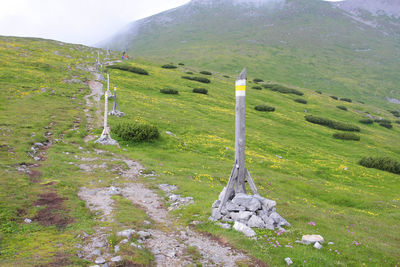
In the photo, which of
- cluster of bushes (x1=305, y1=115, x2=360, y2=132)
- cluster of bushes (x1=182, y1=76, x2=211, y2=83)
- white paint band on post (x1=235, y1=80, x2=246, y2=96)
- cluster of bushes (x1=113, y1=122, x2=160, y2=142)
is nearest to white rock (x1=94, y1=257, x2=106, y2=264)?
white paint band on post (x1=235, y1=80, x2=246, y2=96)

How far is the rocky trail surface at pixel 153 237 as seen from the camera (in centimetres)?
798

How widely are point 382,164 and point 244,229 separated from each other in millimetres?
29196

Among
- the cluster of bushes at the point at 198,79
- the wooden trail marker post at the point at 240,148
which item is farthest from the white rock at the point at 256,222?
the cluster of bushes at the point at 198,79

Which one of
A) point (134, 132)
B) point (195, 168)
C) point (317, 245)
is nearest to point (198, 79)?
point (134, 132)

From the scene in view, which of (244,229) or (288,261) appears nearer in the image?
(288,261)

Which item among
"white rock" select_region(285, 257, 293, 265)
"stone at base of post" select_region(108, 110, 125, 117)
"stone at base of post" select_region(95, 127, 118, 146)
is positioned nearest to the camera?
"white rock" select_region(285, 257, 293, 265)

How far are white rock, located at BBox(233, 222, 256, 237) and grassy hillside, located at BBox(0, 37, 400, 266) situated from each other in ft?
0.84

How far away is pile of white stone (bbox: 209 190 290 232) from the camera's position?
1023 centimetres

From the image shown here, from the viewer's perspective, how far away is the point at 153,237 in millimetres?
9305

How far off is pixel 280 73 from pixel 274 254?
122 meters

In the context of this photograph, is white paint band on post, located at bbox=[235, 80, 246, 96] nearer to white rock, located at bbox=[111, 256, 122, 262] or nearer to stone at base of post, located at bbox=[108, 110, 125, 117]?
white rock, located at bbox=[111, 256, 122, 262]

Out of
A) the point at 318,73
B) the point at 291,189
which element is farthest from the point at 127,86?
the point at 318,73

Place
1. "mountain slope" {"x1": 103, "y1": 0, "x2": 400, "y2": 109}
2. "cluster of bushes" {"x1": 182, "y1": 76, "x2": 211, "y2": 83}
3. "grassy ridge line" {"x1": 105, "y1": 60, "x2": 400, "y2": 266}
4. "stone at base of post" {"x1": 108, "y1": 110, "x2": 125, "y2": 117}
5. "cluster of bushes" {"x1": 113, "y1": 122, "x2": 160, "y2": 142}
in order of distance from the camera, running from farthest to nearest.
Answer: "mountain slope" {"x1": 103, "y1": 0, "x2": 400, "y2": 109}, "cluster of bushes" {"x1": 182, "y1": 76, "x2": 211, "y2": 83}, "stone at base of post" {"x1": 108, "y1": 110, "x2": 125, "y2": 117}, "cluster of bushes" {"x1": 113, "y1": 122, "x2": 160, "y2": 142}, "grassy ridge line" {"x1": 105, "y1": 60, "x2": 400, "y2": 266}

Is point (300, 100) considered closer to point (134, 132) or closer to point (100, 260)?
point (134, 132)
